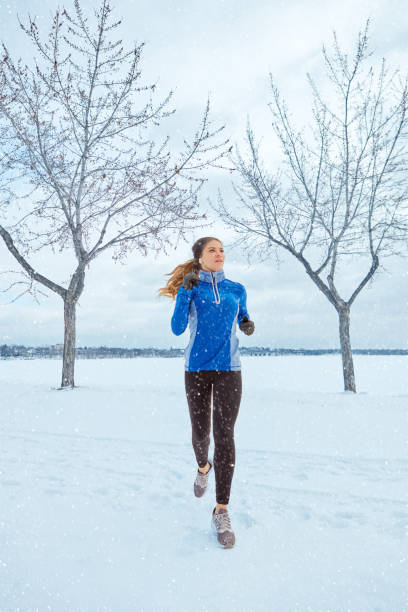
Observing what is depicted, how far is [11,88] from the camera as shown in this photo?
11.1 meters

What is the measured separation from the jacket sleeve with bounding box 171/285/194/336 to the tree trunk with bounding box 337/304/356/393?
995 centimetres

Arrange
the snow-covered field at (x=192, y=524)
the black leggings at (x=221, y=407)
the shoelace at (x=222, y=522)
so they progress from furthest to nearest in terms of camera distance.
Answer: the black leggings at (x=221, y=407) < the shoelace at (x=222, y=522) < the snow-covered field at (x=192, y=524)

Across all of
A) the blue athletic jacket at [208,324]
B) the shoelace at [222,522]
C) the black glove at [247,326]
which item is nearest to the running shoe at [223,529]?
the shoelace at [222,522]

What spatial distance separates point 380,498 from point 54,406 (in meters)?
7.03

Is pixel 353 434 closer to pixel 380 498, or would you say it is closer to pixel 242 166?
pixel 380 498

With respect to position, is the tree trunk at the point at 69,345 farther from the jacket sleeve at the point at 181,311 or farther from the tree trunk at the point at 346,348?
the jacket sleeve at the point at 181,311

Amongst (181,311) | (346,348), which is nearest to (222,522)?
(181,311)

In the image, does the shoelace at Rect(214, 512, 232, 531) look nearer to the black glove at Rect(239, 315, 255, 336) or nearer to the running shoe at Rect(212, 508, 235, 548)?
the running shoe at Rect(212, 508, 235, 548)

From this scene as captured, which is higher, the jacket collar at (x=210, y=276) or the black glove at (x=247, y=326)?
the jacket collar at (x=210, y=276)

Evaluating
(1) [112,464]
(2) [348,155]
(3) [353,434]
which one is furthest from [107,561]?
(2) [348,155]

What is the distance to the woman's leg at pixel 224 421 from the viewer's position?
3123 mm

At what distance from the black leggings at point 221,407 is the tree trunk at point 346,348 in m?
9.70

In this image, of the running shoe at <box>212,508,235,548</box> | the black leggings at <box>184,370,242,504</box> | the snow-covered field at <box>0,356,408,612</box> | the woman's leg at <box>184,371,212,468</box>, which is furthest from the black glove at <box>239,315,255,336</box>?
the snow-covered field at <box>0,356,408,612</box>

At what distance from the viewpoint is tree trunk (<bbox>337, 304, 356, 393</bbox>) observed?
1198 cm
